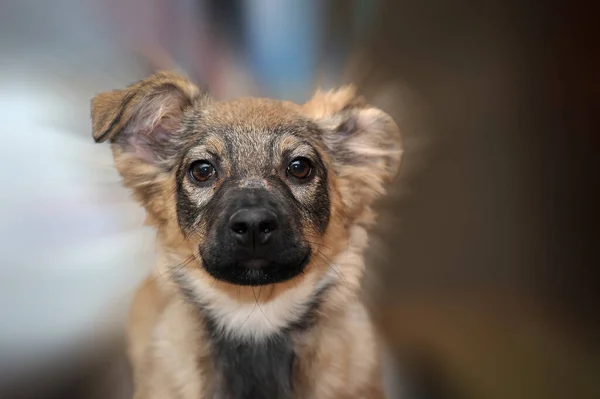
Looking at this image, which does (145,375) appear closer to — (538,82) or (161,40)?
(161,40)

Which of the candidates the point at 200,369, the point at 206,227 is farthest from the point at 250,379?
the point at 206,227

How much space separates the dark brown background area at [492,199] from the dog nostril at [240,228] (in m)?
0.55

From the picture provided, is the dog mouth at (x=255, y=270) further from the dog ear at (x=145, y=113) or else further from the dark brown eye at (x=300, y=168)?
the dog ear at (x=145, y=113)

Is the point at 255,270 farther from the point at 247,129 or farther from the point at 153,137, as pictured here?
the point at 153,137

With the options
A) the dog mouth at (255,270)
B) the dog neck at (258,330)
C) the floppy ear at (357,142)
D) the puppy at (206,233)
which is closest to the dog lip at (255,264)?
the dog mouth at (255,270)

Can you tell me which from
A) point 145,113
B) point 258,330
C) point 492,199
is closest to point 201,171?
point 145,113

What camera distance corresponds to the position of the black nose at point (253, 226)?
1173mm

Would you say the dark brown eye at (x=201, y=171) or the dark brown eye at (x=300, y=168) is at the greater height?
the dark brown eye at (x=300, y=168)

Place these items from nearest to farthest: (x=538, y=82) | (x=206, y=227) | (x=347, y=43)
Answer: (x=206, y=227)
(x=347, y=43)
(x=538, y=82)

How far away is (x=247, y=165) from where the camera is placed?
4.50 ft

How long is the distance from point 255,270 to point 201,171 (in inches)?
13.2

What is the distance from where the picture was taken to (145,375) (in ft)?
4.88

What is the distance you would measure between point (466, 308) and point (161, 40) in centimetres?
124

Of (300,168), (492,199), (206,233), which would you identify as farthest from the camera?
(492,199)
